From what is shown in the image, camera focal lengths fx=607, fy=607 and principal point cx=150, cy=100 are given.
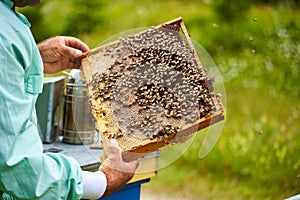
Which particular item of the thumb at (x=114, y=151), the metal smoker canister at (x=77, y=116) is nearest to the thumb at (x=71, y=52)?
the metal smoker canister at (x=77, y=116)

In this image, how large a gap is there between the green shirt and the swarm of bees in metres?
0.47

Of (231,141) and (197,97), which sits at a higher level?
(197,97)

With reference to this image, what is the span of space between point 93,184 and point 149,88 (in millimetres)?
499

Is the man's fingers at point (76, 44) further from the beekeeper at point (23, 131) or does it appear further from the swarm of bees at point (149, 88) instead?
the beekeeper at point (23, 131)

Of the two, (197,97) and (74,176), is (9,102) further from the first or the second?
(197,97)

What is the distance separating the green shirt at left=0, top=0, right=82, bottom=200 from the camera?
1380 mm

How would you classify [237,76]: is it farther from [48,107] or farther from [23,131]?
[23,131]

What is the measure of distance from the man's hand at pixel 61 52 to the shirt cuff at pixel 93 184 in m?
0.69

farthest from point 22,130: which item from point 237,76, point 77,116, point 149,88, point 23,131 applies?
point 237,76

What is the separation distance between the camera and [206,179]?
15.4 feet

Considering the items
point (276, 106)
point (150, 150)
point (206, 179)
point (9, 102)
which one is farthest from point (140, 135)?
point (276, 106)

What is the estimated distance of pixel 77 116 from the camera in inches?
89.2

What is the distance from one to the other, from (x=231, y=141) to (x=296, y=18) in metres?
2.61

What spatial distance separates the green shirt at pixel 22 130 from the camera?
4.53 ft
